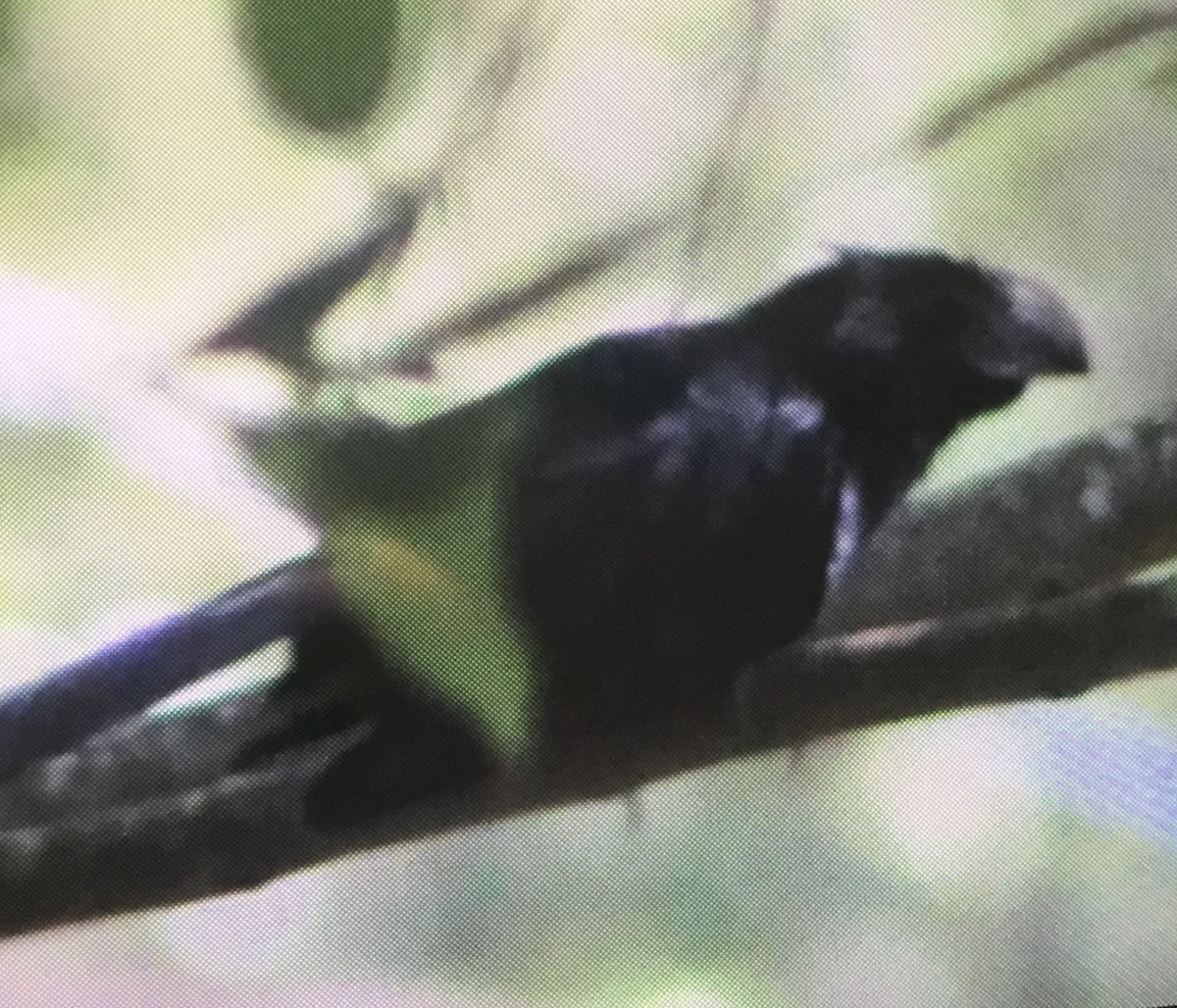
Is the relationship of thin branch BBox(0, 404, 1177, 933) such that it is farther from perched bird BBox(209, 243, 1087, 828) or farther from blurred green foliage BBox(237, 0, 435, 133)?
blurred green foliage BBox(237, 0, 435, 133)

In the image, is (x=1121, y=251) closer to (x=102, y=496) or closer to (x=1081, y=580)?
(x=1081, y=580)

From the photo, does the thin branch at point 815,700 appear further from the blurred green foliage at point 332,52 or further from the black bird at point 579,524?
the blurred green foliage at point 332,52

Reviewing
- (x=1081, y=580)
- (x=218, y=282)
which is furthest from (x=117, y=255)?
(x=1081, y=580)

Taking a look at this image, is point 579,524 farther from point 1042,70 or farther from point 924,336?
point 1042,70

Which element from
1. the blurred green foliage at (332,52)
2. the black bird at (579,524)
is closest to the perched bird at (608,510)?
the black bird at (579,524)

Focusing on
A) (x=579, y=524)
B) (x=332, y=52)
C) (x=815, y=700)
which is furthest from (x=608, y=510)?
(x=332, y=52)
